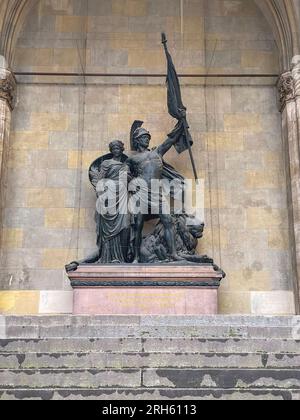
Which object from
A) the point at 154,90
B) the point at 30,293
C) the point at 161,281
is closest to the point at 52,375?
the point at 161,281

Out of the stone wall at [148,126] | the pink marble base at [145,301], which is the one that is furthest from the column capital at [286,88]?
the pink marble base at [145,301]

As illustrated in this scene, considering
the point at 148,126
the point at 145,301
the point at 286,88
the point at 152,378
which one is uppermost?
the point at 286,88

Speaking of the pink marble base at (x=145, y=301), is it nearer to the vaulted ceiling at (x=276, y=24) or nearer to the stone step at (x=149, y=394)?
the stone step at (x=149, y=394)

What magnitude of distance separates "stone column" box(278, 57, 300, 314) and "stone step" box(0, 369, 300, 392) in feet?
15.4

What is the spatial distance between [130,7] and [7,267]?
6.30m

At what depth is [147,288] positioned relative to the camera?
34.0 ft

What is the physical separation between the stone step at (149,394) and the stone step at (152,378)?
87 millimetres

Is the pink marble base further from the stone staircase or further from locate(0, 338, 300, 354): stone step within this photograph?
locate(0, 338, 300, 354): stone step

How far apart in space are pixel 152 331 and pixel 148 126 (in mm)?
5943

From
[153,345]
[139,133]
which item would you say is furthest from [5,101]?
[153,345]

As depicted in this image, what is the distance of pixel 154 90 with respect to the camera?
1264 cm

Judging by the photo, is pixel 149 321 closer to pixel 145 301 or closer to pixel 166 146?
pixel 145 301

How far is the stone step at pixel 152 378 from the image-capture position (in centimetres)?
635

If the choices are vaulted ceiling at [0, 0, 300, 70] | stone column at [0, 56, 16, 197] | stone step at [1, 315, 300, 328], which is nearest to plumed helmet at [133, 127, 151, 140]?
stone column at [0, 56, 16, 197]
